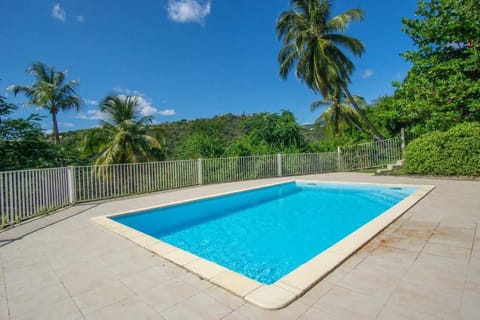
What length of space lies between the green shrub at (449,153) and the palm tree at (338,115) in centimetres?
723

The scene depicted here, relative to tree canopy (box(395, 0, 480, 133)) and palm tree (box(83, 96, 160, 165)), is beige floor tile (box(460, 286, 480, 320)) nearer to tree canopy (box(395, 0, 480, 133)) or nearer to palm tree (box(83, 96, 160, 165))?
tree canopy (box(395, 0, 480, 133))

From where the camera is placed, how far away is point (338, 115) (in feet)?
55.4

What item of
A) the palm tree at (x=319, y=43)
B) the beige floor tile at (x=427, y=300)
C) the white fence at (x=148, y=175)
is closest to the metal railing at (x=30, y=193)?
the white fence at (x=148, y=175)

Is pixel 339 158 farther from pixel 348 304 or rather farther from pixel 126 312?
pixel 126 312

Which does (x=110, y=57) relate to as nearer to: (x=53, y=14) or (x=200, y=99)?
(x=53, y=14)

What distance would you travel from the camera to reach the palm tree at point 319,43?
41.3 ft

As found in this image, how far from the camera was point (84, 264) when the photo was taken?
8.84 ft

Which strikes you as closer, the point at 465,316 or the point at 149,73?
the point at 465,316

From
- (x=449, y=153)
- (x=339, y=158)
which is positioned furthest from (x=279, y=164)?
(x=449, y=153)

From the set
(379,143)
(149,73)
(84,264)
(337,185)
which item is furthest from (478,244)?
(149,73)

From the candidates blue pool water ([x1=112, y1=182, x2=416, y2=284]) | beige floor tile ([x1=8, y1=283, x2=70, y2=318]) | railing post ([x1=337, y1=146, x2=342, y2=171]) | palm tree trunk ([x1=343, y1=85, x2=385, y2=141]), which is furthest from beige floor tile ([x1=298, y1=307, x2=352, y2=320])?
palm tree trunk ([x1=343, y1=85, x2=385, y2=141])

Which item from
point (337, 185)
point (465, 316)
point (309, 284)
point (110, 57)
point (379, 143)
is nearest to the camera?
point (465, 316)

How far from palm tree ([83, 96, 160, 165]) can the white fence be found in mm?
3443

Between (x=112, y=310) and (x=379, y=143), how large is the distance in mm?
13177
